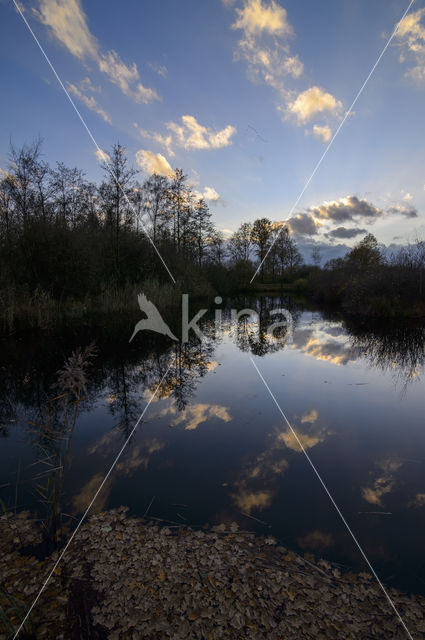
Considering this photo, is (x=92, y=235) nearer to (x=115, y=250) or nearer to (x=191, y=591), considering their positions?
(x=115, y=250)

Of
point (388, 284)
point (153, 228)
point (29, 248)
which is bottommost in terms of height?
point (388, 284)

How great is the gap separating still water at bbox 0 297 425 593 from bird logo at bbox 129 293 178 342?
161 inches

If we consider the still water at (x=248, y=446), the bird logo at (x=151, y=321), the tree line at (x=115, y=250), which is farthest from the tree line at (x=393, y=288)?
the bird logo at (x=151, y=321)

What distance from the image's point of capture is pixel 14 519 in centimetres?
271

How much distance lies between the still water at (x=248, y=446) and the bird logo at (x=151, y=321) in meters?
4.08

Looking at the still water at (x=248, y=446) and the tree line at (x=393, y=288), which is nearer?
the still water at (x=248, y=446)

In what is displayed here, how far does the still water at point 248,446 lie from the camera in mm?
2801

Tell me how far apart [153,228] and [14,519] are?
23.8m

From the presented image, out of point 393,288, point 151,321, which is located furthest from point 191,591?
point 393,288

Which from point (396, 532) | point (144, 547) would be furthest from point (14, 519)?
point (396, 532)

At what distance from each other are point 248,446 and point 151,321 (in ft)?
37.6

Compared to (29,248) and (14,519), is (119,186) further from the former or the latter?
(14,519)
